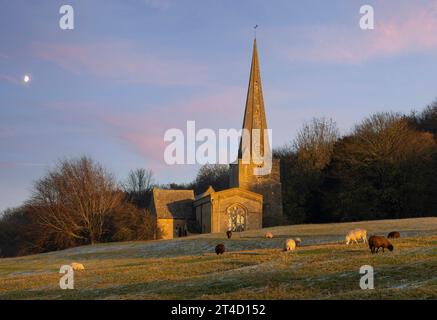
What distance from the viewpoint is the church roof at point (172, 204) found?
292ft

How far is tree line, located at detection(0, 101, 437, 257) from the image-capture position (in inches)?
2869

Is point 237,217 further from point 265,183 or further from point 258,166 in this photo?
point 258,166

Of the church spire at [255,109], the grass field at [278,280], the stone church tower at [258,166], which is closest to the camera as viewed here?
the grass field at [278,280]

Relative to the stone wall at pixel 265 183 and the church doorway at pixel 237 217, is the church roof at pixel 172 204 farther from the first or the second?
the church doorway at pixel 237 217

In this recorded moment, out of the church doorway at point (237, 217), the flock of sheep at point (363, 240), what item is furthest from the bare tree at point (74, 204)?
the flock of sheep at point (363, 240)

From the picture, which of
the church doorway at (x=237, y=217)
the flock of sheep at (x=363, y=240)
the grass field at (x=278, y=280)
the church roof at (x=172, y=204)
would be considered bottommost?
the grass field at (x=278, y=280)

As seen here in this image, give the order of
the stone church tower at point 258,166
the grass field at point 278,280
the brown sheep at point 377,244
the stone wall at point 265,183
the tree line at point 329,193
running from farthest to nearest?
the stone wall at point 265,183, the stone church tower at point 258,166, the tree line at point 329,193, the brown sheep at point 377,244, the grass field at point 278,280

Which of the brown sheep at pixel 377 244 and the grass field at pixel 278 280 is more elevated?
the brown sheep at pixel 377 244

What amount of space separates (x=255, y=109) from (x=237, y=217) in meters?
25.2

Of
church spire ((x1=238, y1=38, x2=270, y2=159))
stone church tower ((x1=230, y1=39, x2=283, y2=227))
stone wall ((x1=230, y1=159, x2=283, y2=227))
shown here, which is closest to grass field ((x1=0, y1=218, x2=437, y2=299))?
stone church tower ((x1=230, y1=39, x2=283, y2=227))

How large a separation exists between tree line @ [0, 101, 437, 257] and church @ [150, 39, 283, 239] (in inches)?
180

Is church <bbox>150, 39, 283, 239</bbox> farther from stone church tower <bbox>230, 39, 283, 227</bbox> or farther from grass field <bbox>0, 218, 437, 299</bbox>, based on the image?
grass field <bbox>0, 218, 437, 299</bbox>
